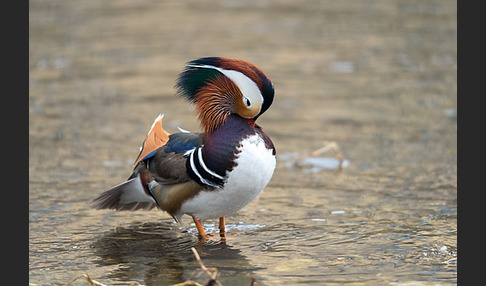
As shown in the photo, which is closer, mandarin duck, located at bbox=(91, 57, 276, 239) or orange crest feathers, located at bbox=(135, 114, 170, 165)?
mandarin duck, located at bbox=(91, 57, 276, 239)

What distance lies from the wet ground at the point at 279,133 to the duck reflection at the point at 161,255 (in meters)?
0.02

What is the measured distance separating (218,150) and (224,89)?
42 centimetres

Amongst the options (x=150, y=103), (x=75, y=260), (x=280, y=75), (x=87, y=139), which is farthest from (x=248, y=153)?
(x=280, y=75)

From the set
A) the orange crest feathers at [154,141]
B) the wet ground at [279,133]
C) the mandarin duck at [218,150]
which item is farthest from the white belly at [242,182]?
the orange crest feathers at [154,141]

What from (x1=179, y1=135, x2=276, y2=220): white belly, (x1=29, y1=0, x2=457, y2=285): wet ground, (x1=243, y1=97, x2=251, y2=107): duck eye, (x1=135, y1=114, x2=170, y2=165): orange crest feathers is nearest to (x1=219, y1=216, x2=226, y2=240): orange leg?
(x1=29, y1=0, x2=457, y2=285): wet ground

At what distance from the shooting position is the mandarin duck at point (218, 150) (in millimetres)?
4922

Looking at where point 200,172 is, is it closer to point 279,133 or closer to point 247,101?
point 247,101

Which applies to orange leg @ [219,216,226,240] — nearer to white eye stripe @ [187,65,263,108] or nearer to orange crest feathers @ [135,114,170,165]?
orange crest feathers @ [135,114,170,165]

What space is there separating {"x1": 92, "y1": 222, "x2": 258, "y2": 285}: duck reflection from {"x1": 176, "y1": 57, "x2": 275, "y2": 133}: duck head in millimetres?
835

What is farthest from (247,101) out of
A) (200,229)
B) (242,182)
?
(200,229)

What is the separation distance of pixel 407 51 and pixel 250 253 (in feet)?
20.9

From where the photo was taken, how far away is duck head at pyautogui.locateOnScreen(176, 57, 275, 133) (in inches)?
195

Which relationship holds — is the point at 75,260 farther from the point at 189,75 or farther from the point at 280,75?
the point at 280,75

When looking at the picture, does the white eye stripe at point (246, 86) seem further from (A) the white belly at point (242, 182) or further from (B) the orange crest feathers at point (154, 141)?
(B) the orange crest feathers at point (154, 141)
